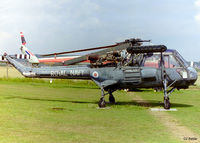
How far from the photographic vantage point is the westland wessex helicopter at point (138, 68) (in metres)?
13.0

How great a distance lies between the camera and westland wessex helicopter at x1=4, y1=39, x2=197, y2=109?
1302 centimetres

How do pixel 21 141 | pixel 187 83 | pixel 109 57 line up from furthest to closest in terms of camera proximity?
pixel 109 57
pixel 187 83
pixel 21 141

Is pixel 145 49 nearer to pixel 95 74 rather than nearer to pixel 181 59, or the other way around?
pixel 181 59

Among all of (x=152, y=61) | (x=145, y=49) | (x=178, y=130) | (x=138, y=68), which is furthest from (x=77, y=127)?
(x=152, y=61)

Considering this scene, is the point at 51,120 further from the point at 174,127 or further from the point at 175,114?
the point at 175,114

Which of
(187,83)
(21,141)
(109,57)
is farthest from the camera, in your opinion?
(109,57)

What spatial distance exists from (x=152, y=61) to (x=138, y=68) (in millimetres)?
782

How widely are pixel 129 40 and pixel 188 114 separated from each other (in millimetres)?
4510

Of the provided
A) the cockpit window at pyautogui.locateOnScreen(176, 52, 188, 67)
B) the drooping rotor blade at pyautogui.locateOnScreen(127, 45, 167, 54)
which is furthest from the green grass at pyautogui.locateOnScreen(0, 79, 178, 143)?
the cockpit window at pyautogui.locateOnScreen(176, 52, 188, 67)

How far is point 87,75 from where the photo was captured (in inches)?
584

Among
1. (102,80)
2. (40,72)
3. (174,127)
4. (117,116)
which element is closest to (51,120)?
(117,116)

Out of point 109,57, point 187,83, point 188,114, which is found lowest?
point 188,114

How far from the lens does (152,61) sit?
1357cm

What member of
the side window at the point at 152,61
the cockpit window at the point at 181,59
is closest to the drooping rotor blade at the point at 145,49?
the side window at the point at 152,61
